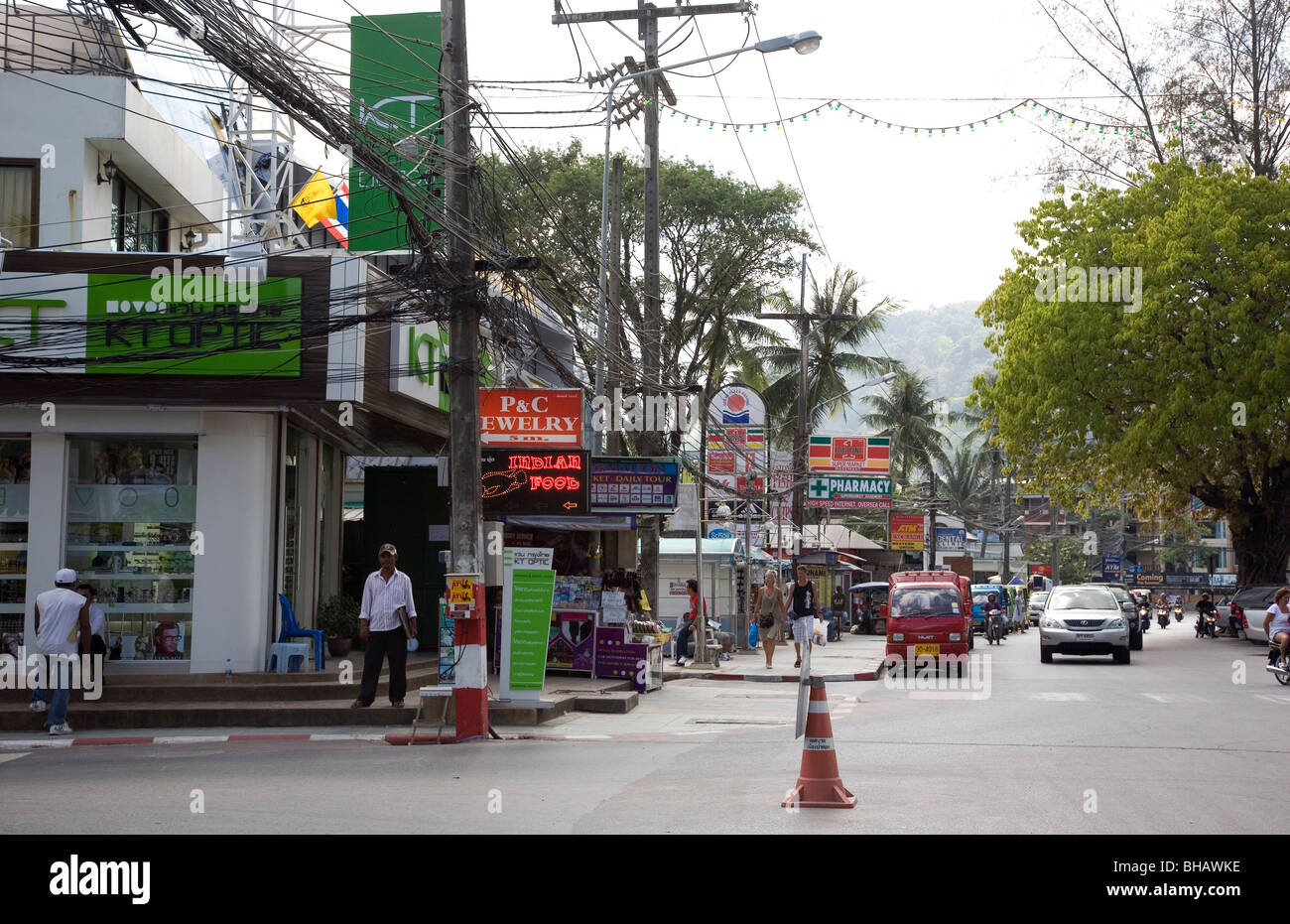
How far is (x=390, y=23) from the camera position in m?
21.1

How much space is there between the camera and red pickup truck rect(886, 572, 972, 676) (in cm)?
2611

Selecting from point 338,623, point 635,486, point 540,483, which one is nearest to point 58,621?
point 338,623

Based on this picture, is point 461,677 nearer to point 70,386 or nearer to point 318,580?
point 70,386

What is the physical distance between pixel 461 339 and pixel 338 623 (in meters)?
7.44

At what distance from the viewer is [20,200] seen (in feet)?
59.5

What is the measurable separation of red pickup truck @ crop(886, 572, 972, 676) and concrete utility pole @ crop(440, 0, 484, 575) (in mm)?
13782

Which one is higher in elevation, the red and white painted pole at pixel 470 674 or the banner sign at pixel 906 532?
the banner sign at pixel 906 532

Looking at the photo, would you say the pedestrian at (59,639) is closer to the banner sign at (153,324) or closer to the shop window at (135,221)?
the banner sign at (153,324)

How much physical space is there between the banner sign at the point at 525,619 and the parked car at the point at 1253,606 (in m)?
25.3

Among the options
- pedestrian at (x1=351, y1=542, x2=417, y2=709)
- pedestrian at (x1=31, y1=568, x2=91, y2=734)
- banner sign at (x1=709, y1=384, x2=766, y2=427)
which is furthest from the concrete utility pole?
banner sign at (x1=709, y1=384, x2=766, y2=427)

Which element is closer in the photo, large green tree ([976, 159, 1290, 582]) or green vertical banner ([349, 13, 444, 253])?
green vertical banner ([349, 13, 444, 253])

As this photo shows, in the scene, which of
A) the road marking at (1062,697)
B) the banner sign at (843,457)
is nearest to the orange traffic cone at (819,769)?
the road marking at (1062,697)

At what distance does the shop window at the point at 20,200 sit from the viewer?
18.0 m

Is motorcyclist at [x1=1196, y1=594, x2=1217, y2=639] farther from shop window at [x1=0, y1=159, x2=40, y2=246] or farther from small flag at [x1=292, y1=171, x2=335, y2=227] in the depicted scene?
shop window at [x1=0, y1=159, x2=40, y2=246]
